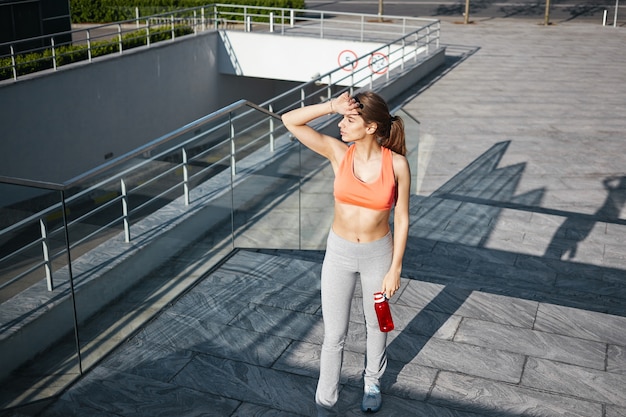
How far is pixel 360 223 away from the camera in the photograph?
3.96 m

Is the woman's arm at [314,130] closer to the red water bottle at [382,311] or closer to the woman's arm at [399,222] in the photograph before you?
the woman's arm at [399,222]

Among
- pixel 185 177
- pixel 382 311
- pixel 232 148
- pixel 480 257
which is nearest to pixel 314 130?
pixel 382 311

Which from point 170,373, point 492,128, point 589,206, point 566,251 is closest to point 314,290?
point 170,373

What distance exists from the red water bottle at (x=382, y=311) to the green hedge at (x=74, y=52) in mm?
14400

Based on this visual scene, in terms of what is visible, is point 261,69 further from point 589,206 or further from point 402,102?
point 589,206

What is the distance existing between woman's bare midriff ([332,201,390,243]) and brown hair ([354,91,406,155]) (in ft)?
1.19

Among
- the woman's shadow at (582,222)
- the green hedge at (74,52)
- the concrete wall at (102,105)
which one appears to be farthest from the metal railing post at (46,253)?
the green hedge at (74,52)

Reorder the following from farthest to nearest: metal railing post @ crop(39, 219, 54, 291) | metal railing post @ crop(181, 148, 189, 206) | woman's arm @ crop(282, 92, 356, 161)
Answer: metal railing post @ crop(181, 148, 189, 206) < metal railing post @ crop(39, 219, 54, 291) < woman's arm @ crop(282, 92, 356, 161)

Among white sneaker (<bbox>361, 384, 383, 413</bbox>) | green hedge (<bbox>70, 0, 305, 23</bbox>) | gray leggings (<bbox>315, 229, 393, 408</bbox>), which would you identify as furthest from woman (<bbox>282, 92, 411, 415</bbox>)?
green hedge (<bbox>70, 0, 305, 23</bbox>)

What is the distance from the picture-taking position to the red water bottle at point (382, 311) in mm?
4020

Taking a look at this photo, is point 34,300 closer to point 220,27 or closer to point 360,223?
point 360,223

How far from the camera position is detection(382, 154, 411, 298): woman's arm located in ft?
12.9

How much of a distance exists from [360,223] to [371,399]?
1.06 metres

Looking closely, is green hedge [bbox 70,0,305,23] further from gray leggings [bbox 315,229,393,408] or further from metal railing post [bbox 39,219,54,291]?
gray leggings [bbox 315,229,393,408]
